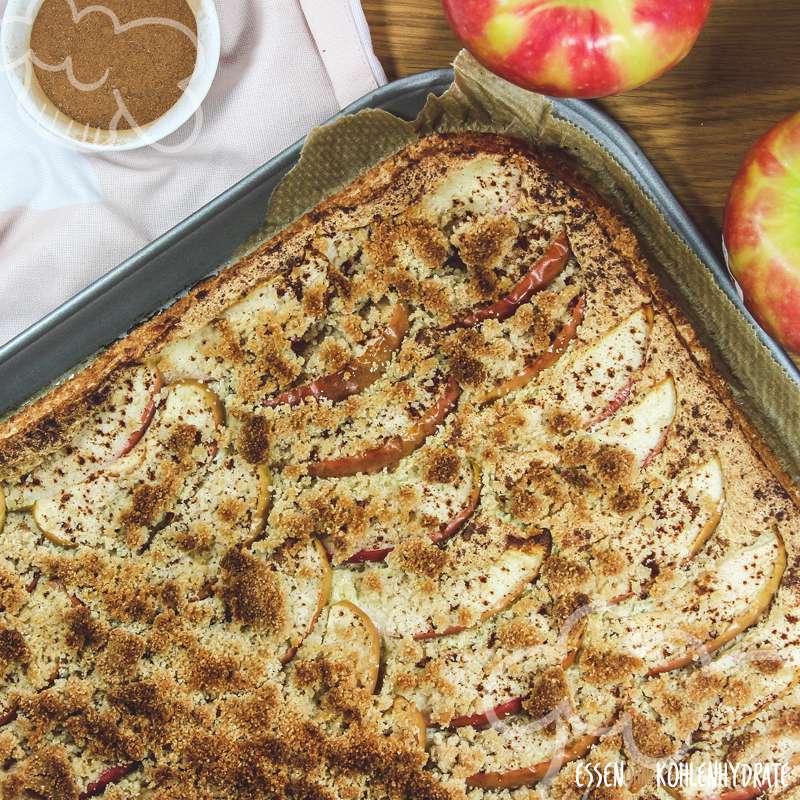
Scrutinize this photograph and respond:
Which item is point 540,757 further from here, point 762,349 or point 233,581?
point 762,349

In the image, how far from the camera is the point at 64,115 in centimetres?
200

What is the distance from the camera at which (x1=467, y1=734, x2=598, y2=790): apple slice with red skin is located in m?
1.78

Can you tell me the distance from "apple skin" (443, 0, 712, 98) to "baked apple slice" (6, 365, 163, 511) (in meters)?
0.92

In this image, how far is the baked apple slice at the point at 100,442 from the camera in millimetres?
1857

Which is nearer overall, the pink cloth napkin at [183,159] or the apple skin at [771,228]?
the apple skin at [771,228]

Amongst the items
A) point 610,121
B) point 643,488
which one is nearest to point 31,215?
point 610,121

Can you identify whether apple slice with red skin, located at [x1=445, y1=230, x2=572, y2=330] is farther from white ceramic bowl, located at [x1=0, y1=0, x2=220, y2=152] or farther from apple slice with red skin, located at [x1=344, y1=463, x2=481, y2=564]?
white ceramic bowl, located at [x1=0, y1=0, x2=220, y2=152]

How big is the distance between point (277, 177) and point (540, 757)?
1.32 m

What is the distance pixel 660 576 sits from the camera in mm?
1821

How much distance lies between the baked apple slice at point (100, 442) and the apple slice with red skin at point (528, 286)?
2.05 feet

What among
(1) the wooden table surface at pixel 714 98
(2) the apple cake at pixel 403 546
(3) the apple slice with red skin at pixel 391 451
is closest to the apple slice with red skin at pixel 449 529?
(2) the apple cake at pixel 403 546

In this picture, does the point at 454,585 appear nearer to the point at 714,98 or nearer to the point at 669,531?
the point at 669,531

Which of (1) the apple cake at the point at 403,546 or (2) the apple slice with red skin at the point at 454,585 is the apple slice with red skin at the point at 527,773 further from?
(2) the apple slice with red skin at the point at 454,585

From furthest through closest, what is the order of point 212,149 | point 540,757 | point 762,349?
point 212,149 → point 762,349 → point 540,757
